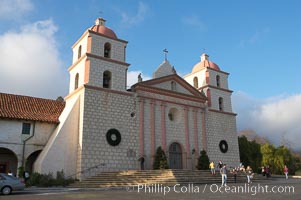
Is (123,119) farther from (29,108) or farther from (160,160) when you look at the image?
(29,108)

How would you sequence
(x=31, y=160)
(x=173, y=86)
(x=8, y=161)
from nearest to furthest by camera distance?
(x=8, y=161) → (x=31, y=160) → (x=173, y=86)

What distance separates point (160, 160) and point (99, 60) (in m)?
9.32

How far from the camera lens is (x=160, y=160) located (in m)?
24.3

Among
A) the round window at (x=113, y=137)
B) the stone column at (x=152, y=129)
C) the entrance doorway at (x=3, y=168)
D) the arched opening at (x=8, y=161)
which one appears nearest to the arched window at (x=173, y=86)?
the stone column at (x=152, y=129)

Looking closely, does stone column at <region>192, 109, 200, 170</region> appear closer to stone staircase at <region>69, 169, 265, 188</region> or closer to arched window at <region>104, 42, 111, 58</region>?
stone staircase at <region>69, 169, 265, 188</region>

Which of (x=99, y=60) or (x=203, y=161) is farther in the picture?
(x=203, y=161)

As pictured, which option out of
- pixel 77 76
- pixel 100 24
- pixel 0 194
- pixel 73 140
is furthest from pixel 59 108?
pixel 0 194

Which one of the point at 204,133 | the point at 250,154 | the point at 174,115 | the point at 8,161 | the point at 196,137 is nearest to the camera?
the point at 8,161

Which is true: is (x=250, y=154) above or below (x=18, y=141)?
below

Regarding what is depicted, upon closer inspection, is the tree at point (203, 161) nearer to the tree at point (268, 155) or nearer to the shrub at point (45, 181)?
the shrub at point (45, 181)

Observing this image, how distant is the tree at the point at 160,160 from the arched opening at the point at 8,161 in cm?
1089

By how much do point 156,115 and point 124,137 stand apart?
12.8ft

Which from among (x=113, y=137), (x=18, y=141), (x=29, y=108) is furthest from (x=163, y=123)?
(x=18, y=141)

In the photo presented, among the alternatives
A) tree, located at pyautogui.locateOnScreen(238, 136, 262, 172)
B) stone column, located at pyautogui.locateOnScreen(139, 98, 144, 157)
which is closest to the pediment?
stone column, located at pyautogui.locateOnScreen(139, 98, 144, 157)
